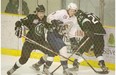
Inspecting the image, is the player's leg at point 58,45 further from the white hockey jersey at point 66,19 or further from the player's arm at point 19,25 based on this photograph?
the player's arm at point 19,25

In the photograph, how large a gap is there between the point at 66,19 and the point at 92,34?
429 millimetres

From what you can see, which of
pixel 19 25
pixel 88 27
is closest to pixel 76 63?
pixel 88 27

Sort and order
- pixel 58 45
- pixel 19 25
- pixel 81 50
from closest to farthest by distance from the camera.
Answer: pixel 19 25 < pixel 58 45 < pixel 81 50

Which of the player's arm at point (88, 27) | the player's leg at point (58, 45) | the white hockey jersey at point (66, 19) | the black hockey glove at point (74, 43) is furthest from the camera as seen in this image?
the black hockey glove at point (74, 43)

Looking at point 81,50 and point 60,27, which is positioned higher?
point 60,27

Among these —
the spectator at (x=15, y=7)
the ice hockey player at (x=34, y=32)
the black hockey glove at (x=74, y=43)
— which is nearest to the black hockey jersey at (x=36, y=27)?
the ice hockey player at (x=34, y=32)

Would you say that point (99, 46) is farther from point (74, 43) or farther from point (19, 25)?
point (19, 25)

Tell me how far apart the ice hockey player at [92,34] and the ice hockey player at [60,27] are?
0.57 ft

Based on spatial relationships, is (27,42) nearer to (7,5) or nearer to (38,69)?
(38,69)

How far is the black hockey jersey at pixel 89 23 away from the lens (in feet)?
18.2

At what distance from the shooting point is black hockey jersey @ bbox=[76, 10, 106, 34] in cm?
555

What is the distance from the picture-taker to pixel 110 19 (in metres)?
6.42

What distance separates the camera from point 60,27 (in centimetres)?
535

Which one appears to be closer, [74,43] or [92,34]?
[92,34]
